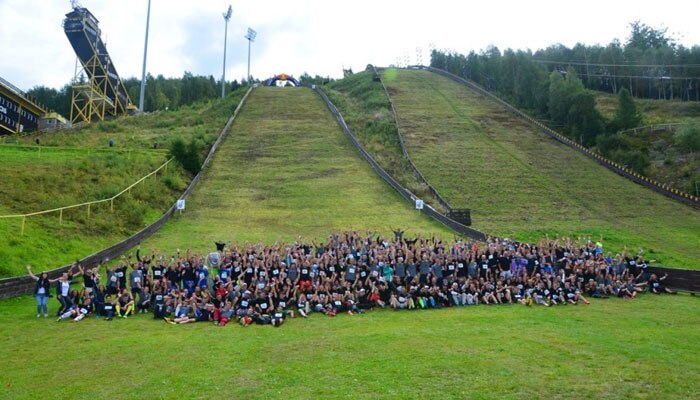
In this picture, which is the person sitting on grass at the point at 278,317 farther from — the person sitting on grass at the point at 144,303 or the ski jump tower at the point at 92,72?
the ski jump tower at the point at 92,72

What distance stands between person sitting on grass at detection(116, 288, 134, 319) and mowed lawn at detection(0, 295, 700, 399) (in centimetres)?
32

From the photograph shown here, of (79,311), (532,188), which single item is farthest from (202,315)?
(532,188)

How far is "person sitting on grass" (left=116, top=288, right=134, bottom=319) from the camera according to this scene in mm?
16281

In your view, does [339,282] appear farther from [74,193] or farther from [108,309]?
[74,193]

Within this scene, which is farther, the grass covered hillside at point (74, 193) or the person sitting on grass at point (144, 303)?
the grass covered hillside at point (74, 193)

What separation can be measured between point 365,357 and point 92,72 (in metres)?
64.9

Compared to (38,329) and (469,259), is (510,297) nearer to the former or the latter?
(469,259)

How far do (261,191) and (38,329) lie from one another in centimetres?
2316

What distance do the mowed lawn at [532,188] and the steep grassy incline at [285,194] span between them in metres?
4.99

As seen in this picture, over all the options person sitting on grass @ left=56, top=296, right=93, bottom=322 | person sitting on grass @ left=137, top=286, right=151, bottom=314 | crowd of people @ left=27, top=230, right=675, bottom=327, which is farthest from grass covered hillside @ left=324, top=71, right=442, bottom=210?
person sitting on grass @ left=56, top=296, right=93, bottom=322

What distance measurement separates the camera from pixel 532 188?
39750 mm

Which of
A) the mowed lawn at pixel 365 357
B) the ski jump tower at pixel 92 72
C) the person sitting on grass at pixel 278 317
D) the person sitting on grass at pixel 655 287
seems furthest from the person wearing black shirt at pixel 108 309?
the ski jump tower at pixel 92 72

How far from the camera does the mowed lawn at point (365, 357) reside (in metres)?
9.73

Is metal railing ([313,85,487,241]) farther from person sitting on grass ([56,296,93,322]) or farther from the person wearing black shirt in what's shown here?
person sitting on grass ([56,296,93,322])
